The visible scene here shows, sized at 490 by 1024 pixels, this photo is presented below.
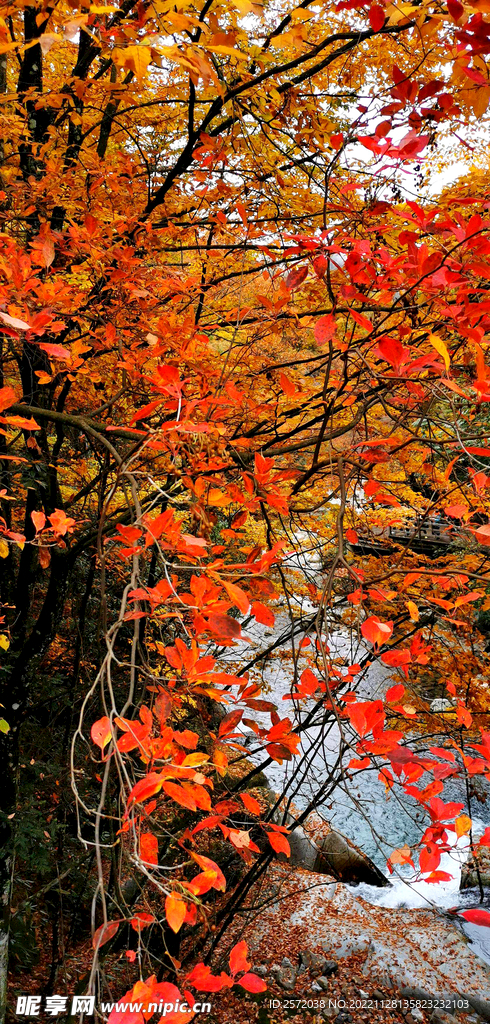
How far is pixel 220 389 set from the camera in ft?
6.68

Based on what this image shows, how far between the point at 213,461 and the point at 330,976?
587 cm

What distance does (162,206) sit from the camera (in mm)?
3744

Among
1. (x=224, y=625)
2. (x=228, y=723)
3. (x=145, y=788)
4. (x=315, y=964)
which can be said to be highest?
(x=224, y=625)

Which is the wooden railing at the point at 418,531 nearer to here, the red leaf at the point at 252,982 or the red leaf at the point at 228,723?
the red leaf at the point at 228,723

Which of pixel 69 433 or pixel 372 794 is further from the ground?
pixel 69 433

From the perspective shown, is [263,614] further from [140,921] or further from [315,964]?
[315,964]

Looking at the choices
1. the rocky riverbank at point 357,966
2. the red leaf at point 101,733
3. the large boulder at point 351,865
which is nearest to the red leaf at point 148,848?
the red leaf at point 101,733

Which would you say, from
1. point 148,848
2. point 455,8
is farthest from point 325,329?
point 148,848

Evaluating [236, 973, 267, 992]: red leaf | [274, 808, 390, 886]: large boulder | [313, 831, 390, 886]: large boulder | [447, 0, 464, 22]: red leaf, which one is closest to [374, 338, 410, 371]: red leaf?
[447, 0, 464, 22]: red leaf

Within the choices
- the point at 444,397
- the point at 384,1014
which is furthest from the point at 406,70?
the point at 384,1014

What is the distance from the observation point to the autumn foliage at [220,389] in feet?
4.16

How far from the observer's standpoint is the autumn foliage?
1268 millimetres

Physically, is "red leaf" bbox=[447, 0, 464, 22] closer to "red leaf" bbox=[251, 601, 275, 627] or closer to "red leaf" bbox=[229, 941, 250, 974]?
"red leaf" bbox=[251, 601, 275, 627]

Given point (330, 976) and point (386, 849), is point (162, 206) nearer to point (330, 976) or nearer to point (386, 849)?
point (330, 976)
